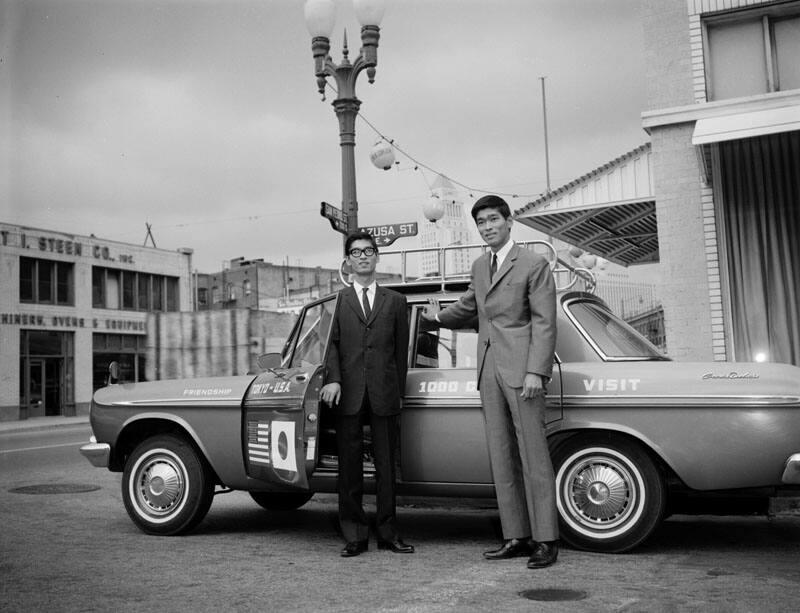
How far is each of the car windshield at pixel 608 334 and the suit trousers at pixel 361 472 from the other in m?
1.32

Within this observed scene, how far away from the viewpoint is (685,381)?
16.4 ft

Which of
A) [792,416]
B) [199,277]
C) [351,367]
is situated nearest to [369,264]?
[351,367]

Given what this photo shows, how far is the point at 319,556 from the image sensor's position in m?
5.29

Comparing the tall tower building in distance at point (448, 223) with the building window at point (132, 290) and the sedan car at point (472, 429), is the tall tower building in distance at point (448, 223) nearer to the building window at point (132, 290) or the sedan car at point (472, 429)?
the sedan car at point (472, 429)

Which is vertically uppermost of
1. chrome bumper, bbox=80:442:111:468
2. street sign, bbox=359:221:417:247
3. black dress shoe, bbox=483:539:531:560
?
street sign, bbox=359:221:417:247

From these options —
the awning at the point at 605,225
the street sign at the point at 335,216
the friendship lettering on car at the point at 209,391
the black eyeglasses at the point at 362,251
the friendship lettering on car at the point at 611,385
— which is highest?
the awning at the point at 605,225

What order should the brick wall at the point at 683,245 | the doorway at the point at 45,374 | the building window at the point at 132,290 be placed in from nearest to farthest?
1. the brick wall at the point at 683,245
2. the doorway at the point at 45,374
3. the building window at the point at 132,290

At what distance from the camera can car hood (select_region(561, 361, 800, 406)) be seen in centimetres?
479

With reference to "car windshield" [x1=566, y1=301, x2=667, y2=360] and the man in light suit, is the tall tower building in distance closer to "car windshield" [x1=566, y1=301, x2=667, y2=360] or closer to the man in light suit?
"car windshield" [x1=566, y1=301, x2=667, y2=360]

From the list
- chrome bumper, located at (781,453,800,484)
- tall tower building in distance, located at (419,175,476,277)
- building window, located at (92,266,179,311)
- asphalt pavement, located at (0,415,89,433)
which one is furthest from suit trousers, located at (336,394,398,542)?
building window, located at (92,266,179,311)

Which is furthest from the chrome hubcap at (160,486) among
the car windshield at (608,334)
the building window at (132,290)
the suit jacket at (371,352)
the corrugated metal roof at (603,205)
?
the building window at (132,290)

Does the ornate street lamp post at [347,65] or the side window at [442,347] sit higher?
the ornate street lamp post at [347,65]

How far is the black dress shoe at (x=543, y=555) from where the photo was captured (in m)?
4.78

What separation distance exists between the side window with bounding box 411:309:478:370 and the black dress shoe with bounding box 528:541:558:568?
4.38 feet
